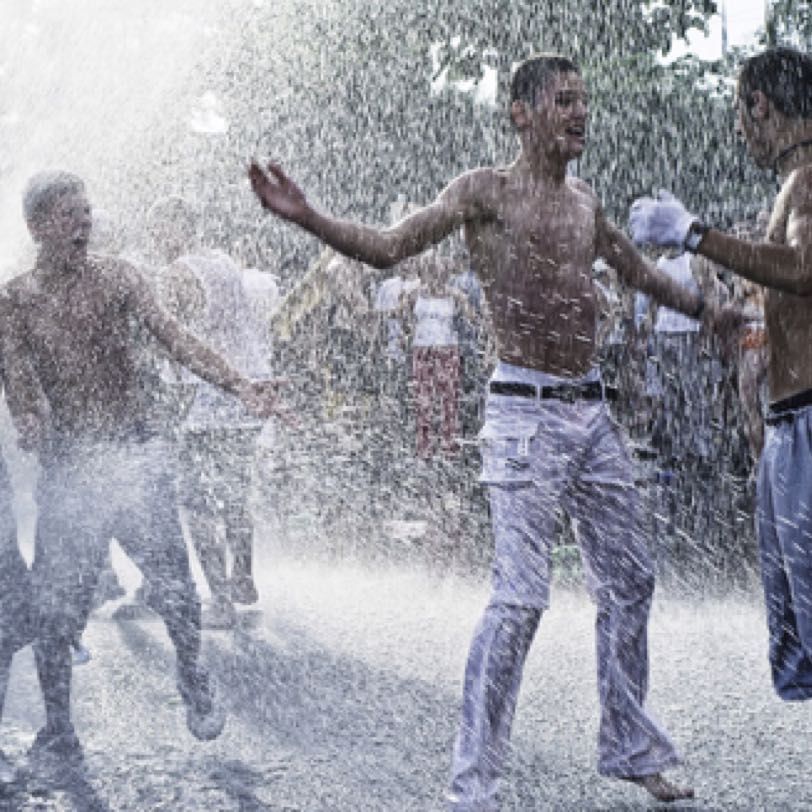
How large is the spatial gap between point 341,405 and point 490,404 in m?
6.64

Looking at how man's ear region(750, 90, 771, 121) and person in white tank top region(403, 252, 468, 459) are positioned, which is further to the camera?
person in white tank top region(403, 252, 468, 459)

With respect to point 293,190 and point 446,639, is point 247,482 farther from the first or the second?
Answer: point 293,190

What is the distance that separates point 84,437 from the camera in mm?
4637

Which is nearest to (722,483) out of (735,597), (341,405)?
(735,597)

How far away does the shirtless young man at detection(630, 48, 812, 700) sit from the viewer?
363 cm

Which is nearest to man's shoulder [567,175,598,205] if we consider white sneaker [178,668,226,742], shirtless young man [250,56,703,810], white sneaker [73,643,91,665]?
shirtless young man [250,56,703,810]

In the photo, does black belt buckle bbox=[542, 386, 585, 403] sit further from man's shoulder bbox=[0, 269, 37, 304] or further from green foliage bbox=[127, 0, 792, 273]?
green foliage bbox=[127, 0, 792, 273]

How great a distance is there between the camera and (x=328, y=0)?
620 inches

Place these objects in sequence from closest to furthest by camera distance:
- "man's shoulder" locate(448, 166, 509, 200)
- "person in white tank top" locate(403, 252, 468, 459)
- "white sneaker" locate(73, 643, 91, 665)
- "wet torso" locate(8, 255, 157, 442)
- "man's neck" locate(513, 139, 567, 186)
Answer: "man's shoulder" locate(448, 166, 509, 200)
"man's neck" locate(513, 139, 567, 186)
"wet torso" locate(8, 255, 157, 442)
"white sneaker" locate(73, 643, 91, 665)
"person in white tank top" locate(403, 252, 468, 459)

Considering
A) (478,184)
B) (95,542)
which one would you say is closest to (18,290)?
(95,542)

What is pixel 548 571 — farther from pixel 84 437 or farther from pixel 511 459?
pixel 84 437

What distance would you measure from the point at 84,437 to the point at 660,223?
6.32ft

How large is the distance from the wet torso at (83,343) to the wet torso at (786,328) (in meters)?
1.95

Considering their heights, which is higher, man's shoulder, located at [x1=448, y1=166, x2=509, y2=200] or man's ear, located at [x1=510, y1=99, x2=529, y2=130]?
man's ear, located at [x1=510, y1=99, x2=529, y2=130]
